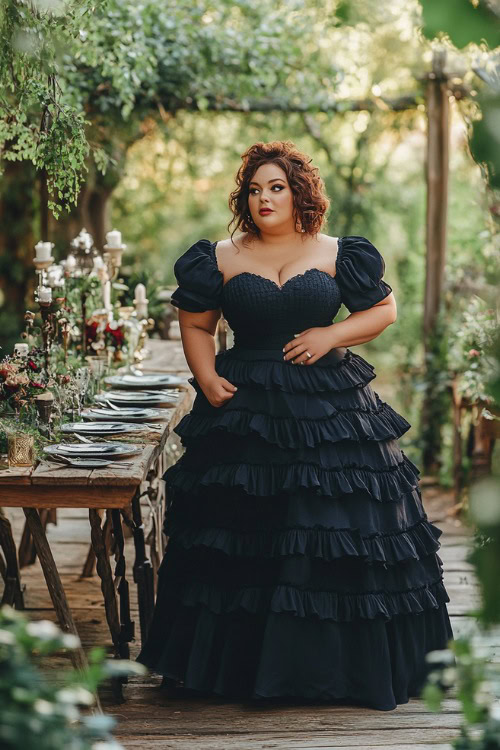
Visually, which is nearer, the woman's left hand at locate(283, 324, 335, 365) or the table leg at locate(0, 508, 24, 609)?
the woman's left hand at locate(283, 324, 335, 365)

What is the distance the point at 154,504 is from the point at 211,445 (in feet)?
3.74

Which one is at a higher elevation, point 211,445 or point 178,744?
point 211,445

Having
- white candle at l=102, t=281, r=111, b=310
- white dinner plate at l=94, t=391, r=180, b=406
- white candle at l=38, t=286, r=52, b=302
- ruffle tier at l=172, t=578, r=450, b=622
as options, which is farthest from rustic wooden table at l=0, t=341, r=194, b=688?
white candle at l=102, t=281, r=111, b=310

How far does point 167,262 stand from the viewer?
41.2ft

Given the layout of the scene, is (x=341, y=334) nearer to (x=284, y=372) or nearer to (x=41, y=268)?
(x=284, y=372)

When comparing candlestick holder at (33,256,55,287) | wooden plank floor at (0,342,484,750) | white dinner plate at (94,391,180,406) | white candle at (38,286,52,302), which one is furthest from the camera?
candlestick holder at (33,256,55,287)

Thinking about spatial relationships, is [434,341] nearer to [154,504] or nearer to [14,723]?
[154,504]

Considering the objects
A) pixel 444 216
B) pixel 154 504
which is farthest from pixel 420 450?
pixel 154 504

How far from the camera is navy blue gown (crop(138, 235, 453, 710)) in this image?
11.5 ft

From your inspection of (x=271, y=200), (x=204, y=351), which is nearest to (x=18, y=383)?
(x=204, y=351)

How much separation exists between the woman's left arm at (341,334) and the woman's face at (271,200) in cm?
38

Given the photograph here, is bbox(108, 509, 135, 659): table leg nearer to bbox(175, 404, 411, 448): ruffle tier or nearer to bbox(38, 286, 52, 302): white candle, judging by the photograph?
bbox(175, 404, 411, 448): ruffle tier

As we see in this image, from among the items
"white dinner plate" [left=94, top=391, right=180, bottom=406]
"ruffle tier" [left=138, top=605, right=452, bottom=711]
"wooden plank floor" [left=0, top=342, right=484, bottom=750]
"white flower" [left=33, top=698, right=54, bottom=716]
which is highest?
"white dinner plate" [left=94, top=391, right=180, bottom=406]

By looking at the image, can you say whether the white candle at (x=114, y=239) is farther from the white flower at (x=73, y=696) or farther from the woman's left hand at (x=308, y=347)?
the white flower at (x=73, y=696)
